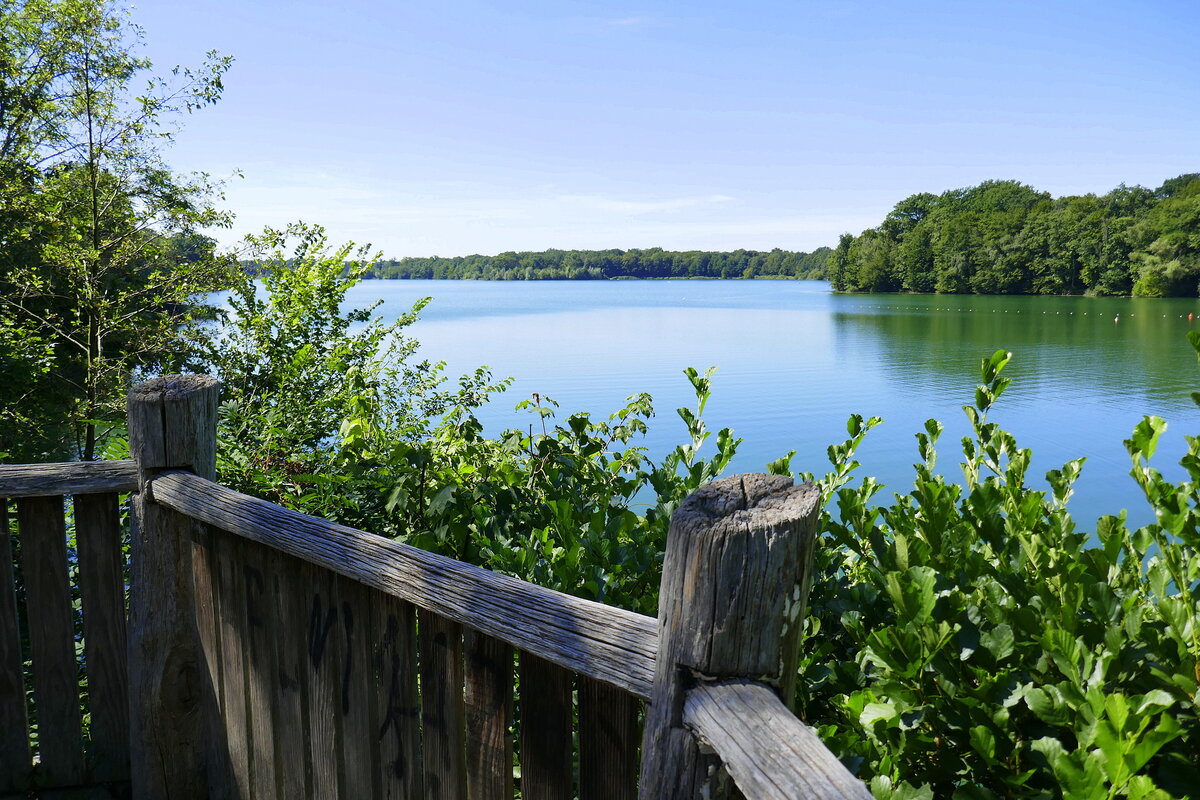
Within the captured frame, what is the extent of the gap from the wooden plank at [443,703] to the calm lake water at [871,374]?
1724mm

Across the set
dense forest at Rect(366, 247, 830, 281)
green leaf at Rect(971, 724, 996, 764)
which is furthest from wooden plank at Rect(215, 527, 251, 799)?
dense forest at Rect(366, 247, 830, 281)

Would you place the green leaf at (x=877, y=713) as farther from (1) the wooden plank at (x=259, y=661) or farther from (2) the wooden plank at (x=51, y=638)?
(2) the wooden plank at (x=51, y=638)

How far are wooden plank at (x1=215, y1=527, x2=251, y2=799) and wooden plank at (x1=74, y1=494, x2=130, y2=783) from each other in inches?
18.4

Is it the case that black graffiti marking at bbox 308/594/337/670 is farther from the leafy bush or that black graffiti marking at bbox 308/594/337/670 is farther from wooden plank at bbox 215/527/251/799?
the leafy bush

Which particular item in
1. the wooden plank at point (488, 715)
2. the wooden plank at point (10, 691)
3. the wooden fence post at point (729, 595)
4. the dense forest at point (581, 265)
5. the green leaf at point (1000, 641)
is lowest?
the wooden plank at point (10, 691)

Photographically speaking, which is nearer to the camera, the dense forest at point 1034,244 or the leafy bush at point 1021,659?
the leafy bush at point 1021,659

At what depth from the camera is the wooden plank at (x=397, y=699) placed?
6.08ft

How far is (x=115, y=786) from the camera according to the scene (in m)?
2.77

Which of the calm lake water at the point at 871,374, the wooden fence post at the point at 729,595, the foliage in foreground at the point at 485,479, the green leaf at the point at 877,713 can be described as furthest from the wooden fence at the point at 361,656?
the calm lake water at the point at 871,374

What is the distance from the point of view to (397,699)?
1.90m

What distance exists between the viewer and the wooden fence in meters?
1.13

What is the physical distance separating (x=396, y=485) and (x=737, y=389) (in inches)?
901

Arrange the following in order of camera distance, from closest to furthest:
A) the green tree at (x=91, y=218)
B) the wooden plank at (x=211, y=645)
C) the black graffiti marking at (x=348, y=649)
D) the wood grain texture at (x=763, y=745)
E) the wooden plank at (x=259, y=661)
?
the wood grain texture at (x=763, y=745), the black graffiti marking at (x=348, y=649), the wooden plank at (x=259, y=661), the wooden plank at (x=211, y=645), the green tree at (x=91, y=218)

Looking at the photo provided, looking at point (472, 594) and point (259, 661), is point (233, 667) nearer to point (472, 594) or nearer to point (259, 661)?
point (259, 661)
